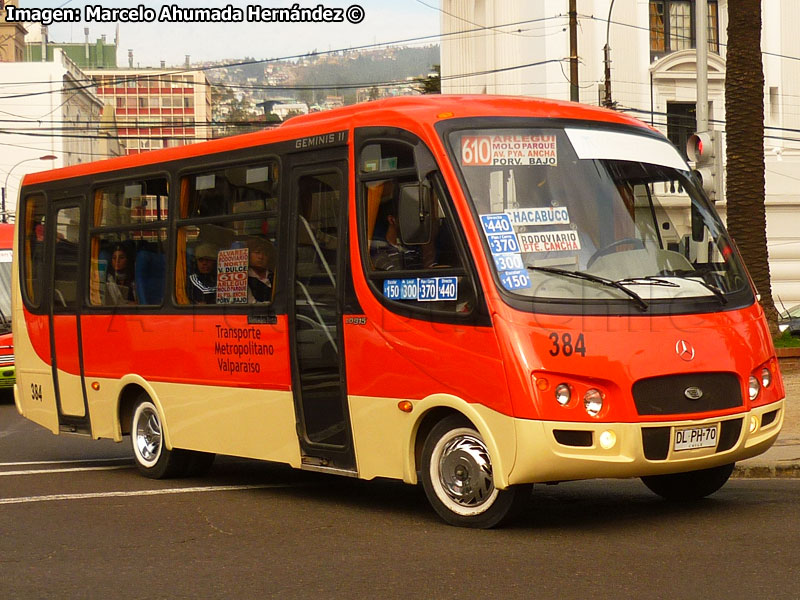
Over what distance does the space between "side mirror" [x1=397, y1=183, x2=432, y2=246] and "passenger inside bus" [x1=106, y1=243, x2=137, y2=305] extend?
3.95 m

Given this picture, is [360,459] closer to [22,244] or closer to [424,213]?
[424,213]

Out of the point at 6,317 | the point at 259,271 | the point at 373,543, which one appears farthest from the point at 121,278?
the point at 6,317

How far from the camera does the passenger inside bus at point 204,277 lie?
36.5 feet

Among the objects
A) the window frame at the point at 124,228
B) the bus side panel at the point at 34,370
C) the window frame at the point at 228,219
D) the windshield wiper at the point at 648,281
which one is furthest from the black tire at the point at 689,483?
the bus side panel at the point at 34,370

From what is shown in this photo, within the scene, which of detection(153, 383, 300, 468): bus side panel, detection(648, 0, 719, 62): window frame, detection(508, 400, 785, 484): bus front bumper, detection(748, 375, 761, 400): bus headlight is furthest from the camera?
detection(648, 0, 719, 62): window frame

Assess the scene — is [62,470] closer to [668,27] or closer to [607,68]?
[607,68]

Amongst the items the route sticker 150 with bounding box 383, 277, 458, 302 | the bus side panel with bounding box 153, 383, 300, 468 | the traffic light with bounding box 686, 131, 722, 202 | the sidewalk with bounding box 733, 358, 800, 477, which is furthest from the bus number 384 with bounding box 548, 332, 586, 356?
the traffic light with bounding box 686, 131, 722, 202

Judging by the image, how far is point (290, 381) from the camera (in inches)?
398

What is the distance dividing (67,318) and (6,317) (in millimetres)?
10275

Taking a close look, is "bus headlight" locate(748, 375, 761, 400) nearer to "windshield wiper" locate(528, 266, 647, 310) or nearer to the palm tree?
"windshield wiper" locate(528, 266, 647, 310)

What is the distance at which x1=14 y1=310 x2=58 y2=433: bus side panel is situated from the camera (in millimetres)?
13562

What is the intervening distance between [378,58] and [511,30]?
6.53m

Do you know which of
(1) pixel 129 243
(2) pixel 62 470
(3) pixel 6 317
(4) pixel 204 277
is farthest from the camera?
(3) pixel 6 317

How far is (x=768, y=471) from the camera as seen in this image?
1124cm
